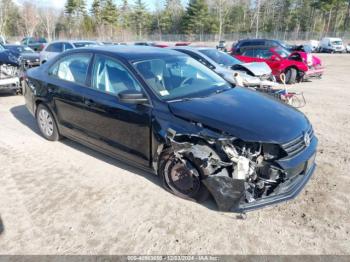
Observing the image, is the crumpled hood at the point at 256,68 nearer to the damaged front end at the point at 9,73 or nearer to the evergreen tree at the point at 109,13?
A: the damaged front end at the point at 9,73

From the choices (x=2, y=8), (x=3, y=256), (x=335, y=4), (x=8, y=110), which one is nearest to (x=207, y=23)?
(x=335, y=4)

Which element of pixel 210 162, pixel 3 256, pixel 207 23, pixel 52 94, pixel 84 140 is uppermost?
pixel 207 23

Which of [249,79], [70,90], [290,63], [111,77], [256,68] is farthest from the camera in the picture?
[290,63]

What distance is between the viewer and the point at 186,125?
3.26m

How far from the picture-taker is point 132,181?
3.96m

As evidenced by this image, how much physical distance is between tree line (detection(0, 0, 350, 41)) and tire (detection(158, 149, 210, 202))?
5771 centimetres

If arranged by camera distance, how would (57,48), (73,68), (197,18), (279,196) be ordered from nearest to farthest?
(279,196), (73,68), (57,48), (197,18)

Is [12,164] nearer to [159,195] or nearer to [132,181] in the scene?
[132,181]

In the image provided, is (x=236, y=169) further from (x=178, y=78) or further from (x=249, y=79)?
(x=249, y=79)

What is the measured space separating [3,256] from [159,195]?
170 cm

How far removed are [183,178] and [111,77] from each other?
5.57 feet

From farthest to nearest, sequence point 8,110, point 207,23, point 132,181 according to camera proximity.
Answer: point 207,23, point 8,110, point 132,181

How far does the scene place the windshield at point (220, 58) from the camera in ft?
32.8

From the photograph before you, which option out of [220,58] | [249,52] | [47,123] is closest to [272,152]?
[47,123]
